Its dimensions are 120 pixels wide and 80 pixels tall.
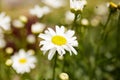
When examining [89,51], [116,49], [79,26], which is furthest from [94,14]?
[79,26]

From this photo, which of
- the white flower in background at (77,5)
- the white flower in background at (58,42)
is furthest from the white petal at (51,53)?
the white flower in background at (77,5)

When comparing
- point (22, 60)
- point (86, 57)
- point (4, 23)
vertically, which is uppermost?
point (4, 23)

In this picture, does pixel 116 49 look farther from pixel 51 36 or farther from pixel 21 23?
pixel 51 36

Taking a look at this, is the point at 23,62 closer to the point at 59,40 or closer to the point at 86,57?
the point at 59,40

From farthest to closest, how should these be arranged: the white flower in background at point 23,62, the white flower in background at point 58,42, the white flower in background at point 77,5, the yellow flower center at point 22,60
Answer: the yellow flower center at point 22,60 → the white flower in background at point 23,62 → the white flower in background at point 77,5 → the white flower in background at point 58,42

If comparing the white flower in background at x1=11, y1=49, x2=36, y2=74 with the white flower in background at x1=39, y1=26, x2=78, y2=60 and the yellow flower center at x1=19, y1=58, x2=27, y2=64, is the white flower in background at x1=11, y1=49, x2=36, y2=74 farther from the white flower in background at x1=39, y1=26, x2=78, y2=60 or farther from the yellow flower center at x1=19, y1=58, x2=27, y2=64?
the white flower in background at x1=39, y1=26, x2=78, y2=60

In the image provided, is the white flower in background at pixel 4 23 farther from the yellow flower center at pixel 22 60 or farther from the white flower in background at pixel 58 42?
the white flower in background at pixel 58 42

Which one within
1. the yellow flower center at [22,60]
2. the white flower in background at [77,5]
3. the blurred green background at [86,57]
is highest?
the white flower in background at [77,5]

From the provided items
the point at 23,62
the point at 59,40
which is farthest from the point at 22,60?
the point at 59,40
